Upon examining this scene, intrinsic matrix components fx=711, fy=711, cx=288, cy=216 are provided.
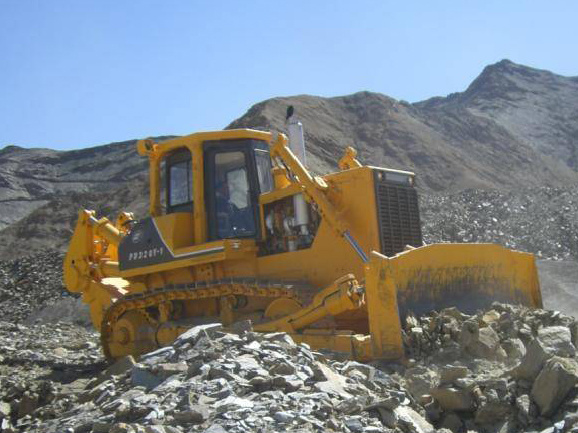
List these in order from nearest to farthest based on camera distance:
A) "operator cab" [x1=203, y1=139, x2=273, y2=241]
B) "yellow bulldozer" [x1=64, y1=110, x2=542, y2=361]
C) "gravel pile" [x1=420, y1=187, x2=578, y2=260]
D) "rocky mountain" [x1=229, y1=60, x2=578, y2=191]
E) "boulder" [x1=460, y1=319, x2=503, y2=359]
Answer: "boulder" [x1=460, y1=319, x2=503, y2=359], "yellow bulldozer" [x1=64, y1=110, x2=542, y2=361], "operator cab" [x1=203, y1=139, x2=273, y2=241], "gravel pile" [x1=420, y1=187, x2=578, y2=260], "rocky mountain" [x1=229, y1=60, x2=578, y2=191]

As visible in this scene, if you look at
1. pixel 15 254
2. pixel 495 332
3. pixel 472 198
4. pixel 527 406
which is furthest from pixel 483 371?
pixel 15 254

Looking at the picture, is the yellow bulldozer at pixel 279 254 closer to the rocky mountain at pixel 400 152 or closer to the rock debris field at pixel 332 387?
the rock debris field at pixel 332 387

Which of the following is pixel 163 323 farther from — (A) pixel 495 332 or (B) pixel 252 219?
(A) pixel 495 332

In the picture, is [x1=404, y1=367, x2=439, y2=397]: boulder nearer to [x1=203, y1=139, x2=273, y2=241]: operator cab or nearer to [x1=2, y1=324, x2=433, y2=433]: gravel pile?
[x1=2, y1=324, x2=433, y2=433]: gravel pile

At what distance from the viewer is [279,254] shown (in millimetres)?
7781

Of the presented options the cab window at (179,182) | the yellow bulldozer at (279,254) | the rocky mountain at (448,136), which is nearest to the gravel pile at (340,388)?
the yellow bulldozer at (279,254)

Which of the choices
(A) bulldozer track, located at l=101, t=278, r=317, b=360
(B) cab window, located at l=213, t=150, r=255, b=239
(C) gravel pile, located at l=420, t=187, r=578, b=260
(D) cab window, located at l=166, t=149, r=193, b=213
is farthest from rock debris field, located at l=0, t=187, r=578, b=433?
(C) gravel pile, located at l=420, t=187, r=578, b=260

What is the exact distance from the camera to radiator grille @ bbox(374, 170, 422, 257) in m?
7.32

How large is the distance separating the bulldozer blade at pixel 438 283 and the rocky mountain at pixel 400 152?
11584 mm

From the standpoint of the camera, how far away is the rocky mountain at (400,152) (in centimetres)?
2978

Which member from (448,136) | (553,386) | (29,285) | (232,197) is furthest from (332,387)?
(448,136)

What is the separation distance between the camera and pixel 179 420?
4.00m

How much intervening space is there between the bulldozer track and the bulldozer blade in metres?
1.09

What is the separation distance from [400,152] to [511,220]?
41.0 feet
